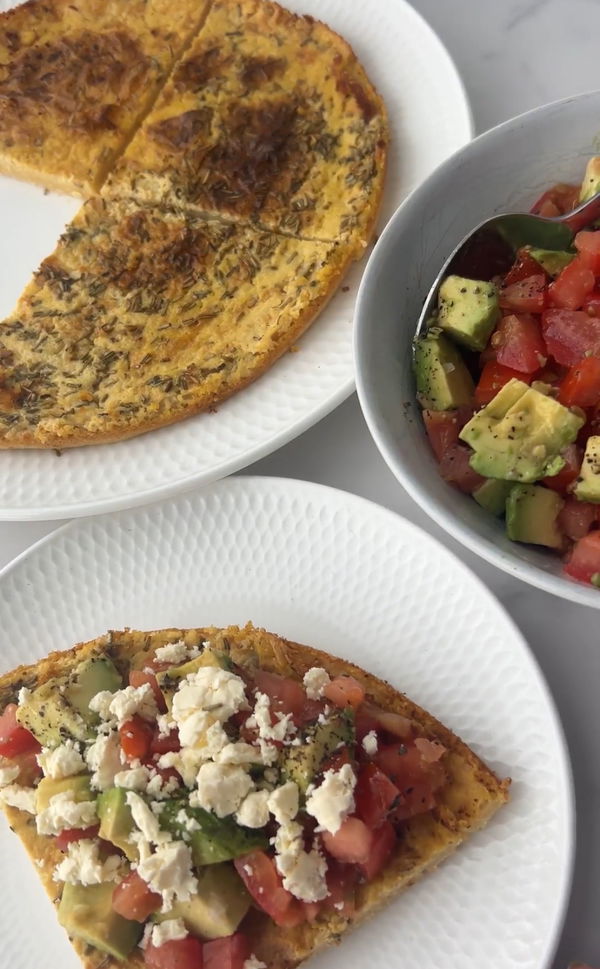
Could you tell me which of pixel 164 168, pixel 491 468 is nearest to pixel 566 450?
pixel 491 468

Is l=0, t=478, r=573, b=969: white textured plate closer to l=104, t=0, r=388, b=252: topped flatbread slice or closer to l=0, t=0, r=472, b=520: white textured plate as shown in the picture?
l=0, t=0, r=472, b=520: white textured plate

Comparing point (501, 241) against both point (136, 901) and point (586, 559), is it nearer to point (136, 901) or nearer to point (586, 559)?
point (586, 559)

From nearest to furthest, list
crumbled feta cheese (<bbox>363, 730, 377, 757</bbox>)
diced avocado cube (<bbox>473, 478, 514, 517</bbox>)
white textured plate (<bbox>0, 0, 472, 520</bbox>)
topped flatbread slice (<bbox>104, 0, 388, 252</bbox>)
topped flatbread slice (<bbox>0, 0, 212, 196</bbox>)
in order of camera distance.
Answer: diced avocado cube (<bbox>473, 478, 514, 517</bbox>) → crumbled feta cheese (<bbox>363, 730, 377, 757</bbox>) → white textured plate (<bbox>0, 0, 472, 520</bbox>) → topped flatbread slice (<bbox>104, 0, 388, 252</bbox>) → topped flatbread slice (<bbox>0, 0, 212, 196</bbox>)

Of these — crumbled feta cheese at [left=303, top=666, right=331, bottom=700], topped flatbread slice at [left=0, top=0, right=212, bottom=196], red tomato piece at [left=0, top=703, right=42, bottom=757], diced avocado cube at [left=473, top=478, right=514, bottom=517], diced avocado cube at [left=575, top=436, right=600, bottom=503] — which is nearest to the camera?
diced avocado cube at [left=575, top=436, right=600, bottom=503]

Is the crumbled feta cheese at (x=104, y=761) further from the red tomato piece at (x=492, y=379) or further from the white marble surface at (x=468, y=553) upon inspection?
the red tomato piece at (x=492, y=379)

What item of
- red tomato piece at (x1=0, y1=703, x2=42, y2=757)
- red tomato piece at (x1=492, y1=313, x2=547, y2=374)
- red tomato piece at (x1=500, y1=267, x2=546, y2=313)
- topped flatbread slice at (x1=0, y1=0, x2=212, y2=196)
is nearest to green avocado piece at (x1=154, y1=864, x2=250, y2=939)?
red tomato piece at (x1=0, y1=703, x2=42, y2=757)

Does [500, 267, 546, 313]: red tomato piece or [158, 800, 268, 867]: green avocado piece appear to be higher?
[500, 267, 546, 313]: red tomato piece
